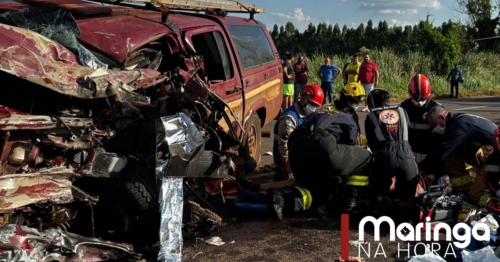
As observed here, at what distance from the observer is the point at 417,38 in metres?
29.9

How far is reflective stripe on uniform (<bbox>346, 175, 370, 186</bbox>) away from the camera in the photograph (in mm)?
5391

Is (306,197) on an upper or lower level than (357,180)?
lower

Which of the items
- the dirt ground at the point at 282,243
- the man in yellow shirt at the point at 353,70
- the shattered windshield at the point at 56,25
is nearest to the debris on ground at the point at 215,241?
the dirt ground at the point at 282,243

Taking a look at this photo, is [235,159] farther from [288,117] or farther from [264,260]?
[264,260]

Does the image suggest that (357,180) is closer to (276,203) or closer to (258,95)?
(276,203)

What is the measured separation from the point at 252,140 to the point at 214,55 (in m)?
1.26

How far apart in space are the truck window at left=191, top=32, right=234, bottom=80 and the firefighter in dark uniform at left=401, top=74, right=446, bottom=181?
2045 mm

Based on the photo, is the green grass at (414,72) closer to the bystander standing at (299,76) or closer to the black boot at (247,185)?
the bystander standing at (299,76)

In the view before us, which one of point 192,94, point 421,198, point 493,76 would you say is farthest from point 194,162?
point 493,76

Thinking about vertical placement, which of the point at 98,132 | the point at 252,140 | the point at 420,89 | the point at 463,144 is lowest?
the point at 252,140

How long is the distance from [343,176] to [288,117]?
100 cm

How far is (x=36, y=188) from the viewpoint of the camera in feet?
11.7

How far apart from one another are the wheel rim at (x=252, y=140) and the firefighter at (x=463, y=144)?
7.36ft

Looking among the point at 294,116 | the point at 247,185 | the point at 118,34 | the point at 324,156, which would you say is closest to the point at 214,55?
the point at 294,116
